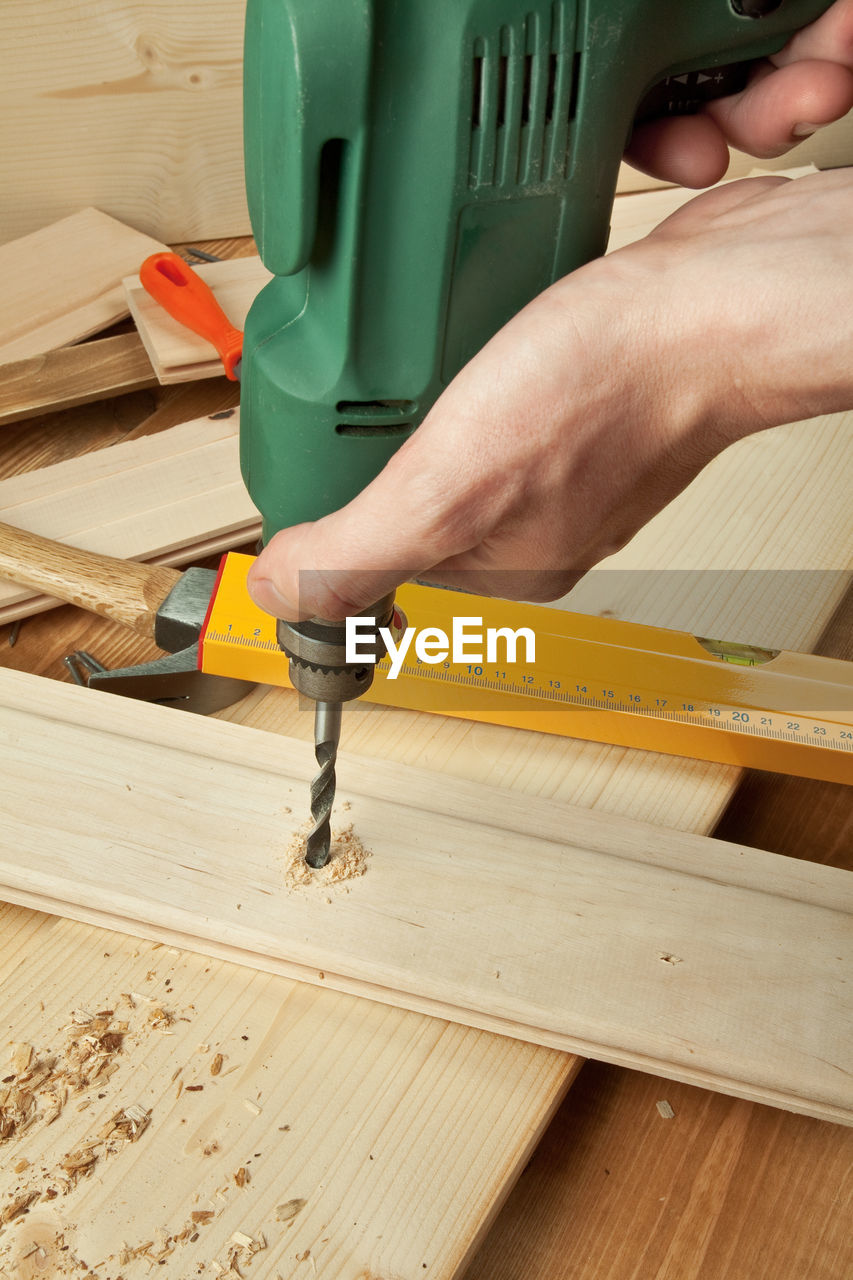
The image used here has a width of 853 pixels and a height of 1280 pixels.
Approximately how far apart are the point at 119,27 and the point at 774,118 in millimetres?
1195

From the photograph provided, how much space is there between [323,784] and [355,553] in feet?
0.91

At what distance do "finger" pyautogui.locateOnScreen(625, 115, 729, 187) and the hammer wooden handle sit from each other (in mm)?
656

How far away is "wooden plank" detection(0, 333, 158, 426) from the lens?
147 cm

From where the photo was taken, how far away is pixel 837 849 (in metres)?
1.13

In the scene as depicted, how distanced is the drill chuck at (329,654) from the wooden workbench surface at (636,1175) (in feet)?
0.94

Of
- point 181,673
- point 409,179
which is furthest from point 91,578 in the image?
point 409,179

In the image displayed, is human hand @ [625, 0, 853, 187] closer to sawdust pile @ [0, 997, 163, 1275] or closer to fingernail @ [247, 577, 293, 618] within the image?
fingernail @ [247, 577, 293, 618]

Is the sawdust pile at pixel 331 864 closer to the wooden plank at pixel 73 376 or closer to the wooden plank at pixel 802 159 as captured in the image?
the wooden plank at pixel 73 376

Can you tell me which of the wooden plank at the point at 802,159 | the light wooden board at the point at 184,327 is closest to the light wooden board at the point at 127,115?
the light wooden board at the point at 184,327

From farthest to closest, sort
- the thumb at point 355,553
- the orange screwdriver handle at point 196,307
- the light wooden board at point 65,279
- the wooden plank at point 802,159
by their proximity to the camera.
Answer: the wooden plank at point 802,159, the light wooden board at point 65,279, the orange screwdriver handle at point 196,307, the thumb at point 355,553

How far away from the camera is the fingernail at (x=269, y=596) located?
790 mm

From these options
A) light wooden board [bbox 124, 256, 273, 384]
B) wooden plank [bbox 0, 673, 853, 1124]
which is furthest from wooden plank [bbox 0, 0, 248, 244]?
wooden plank [bbox 0, 673, 853, 1124]

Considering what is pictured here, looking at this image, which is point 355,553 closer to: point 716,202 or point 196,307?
point 716,202

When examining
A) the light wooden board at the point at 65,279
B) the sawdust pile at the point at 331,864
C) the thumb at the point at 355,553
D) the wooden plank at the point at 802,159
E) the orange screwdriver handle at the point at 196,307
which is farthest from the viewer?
the wooden plank at the point at 802,159
